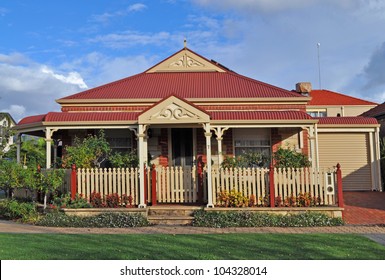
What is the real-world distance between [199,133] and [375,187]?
26.8 ft

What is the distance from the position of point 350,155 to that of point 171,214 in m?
9.68

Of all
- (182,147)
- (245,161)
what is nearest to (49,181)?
(182,147)

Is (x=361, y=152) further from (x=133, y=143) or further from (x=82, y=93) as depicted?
(x=82, y=93)

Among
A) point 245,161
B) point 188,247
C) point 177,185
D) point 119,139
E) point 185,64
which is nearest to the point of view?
point 188,247

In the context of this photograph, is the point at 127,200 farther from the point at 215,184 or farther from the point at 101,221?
the point at 215,184

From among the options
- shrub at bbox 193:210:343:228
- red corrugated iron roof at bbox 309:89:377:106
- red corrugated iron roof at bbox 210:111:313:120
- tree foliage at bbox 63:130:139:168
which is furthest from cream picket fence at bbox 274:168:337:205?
red corrugated iron roof at bbox 309:89:377:106

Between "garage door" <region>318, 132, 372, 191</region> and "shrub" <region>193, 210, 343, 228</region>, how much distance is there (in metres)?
7.07

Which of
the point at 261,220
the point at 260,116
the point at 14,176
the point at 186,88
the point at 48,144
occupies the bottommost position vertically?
the point at 261,220

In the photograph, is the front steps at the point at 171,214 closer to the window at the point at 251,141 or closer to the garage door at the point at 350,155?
the window at the point at 251,141

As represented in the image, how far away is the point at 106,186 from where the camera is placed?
38.8 feet

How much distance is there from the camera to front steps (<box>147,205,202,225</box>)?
11148 mm

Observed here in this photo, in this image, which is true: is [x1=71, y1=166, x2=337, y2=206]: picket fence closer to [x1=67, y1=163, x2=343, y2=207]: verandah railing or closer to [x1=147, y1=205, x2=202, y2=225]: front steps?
[x1=67, y1=163, x2=343, y2=207]: verandah railing

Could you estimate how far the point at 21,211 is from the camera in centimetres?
1177

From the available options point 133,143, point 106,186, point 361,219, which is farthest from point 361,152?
point 106,186
